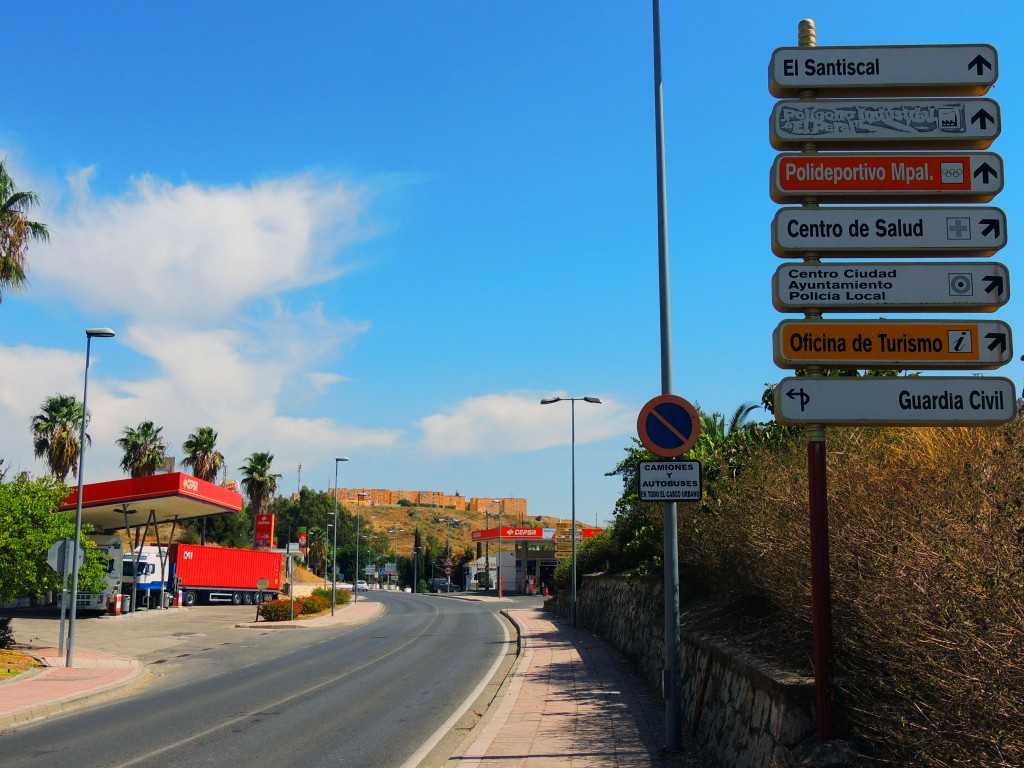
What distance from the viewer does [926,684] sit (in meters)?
5.68

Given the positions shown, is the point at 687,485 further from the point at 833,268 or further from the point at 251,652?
the point at 251,652

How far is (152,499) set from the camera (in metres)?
41.0

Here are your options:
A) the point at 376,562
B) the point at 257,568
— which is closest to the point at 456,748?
the point at 257,568

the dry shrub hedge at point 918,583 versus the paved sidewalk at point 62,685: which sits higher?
the dry shrub hedge at point 918,583

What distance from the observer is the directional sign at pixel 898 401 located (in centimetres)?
763

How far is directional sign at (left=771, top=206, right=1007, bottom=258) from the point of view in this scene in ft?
26.2

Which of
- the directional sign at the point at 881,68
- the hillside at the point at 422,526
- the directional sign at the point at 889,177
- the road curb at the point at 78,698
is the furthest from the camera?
the hillside at the point at 422,526

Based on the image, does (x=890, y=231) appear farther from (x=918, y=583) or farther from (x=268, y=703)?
(x=268, y=703)

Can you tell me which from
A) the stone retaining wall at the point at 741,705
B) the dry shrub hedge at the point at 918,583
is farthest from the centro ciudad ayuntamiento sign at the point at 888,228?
the stone retaining wall at the point at 741,705

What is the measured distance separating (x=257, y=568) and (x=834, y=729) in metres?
51.4

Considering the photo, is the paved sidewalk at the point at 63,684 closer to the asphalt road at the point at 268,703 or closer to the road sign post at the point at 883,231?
the asphalt road at the point at 268,703

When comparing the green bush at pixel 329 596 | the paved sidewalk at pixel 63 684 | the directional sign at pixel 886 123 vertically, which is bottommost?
the green bush at pixel 329 596

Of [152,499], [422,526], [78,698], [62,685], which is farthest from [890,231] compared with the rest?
[422,526]

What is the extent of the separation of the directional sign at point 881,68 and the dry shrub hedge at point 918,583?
3234 millimetres
